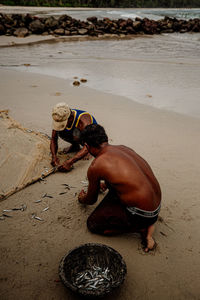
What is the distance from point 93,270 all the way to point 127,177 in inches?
33.2

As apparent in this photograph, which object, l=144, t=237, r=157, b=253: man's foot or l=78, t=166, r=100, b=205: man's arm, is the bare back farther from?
l=144, t=237, r=157, b=253: man's foot

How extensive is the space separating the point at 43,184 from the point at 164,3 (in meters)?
88.5

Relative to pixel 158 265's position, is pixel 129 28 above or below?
above

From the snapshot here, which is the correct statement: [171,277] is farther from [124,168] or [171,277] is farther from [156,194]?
[124,168]

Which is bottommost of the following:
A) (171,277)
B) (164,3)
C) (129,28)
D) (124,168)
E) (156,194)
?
(171,277)

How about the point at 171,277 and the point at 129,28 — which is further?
the point at 129,28

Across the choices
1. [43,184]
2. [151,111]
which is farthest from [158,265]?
[151,111]

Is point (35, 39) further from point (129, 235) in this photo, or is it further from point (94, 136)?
point (129, 235)

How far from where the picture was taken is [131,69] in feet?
29.1

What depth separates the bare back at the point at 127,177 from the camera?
191 centimetres

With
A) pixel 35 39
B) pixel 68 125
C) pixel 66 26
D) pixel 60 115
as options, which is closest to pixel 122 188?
pixel 60 115

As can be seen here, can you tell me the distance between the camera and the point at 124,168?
1.91m

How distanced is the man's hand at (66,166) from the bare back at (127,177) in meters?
1.23

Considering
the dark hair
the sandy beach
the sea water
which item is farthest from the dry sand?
the sea water
